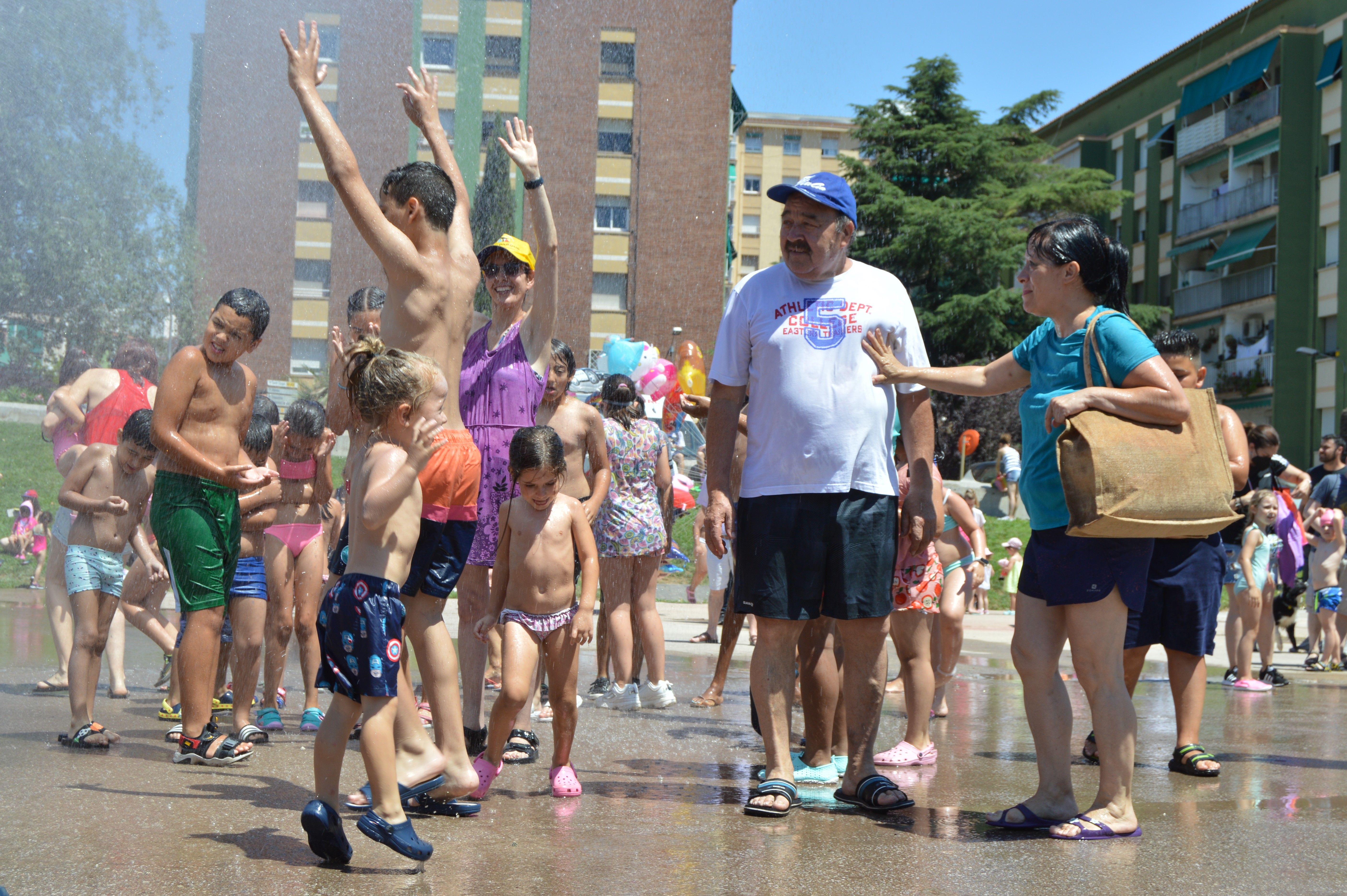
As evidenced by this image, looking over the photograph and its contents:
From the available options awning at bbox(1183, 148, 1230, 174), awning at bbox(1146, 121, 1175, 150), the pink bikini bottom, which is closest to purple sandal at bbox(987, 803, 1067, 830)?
the pink bikini bottom

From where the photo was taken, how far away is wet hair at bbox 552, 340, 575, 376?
6203 millimetres

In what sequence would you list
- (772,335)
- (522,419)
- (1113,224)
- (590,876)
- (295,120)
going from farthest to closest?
(1113,224)
(295,120)
(522,419)
(772,335)
(590,876)

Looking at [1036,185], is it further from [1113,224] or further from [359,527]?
[359,527]

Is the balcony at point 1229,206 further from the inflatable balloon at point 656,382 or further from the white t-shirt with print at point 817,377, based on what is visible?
the white t-shirt with print at point 817,377

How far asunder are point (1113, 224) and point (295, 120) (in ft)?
154

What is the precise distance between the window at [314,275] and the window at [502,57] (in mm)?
10028

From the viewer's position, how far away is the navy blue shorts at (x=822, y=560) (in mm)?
4375

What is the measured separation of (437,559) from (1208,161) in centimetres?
4890

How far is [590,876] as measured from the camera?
10.9ft

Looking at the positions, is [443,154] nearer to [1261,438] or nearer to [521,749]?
[521,749]

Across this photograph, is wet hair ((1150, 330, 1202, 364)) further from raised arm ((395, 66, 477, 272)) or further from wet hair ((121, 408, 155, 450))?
wet hair ((121, 408, 155, 450))

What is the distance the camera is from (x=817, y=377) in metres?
4.45

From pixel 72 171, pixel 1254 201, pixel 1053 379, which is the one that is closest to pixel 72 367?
pixel 72 171

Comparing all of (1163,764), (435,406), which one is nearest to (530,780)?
(435,406)
